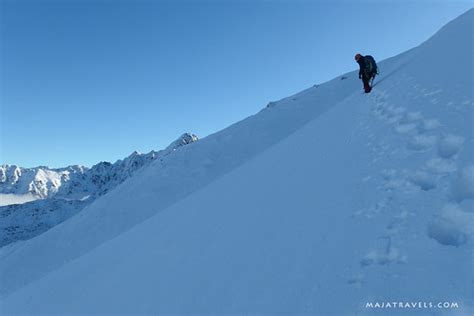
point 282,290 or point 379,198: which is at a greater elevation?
point 379,198

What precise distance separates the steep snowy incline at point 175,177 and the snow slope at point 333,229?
16.3 m

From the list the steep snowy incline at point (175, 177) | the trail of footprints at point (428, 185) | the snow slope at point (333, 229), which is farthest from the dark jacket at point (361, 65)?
the steep snowy incline at point (175, 177)

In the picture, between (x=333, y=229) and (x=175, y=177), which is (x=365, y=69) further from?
(x=175, y=177)

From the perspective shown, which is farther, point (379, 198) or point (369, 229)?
point (379, 198)

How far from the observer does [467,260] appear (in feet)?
15.7

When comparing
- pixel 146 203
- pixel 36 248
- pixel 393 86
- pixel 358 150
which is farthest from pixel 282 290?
pixel 36 248

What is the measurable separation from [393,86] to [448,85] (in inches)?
144

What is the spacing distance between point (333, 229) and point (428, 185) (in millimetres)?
1879

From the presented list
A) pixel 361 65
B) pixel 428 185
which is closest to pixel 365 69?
pixel 361 65

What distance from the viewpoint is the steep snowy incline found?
30.7 meters

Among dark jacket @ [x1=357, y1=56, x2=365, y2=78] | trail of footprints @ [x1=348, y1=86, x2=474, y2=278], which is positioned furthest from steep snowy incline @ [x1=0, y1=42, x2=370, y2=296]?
trail of footprints @ [x1=348, y1=86, x2=474, y2=278]

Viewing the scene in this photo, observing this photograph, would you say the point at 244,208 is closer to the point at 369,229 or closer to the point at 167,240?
the point at 167,240

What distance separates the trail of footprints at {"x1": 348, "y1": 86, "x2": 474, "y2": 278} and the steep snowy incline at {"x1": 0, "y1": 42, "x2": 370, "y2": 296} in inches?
826

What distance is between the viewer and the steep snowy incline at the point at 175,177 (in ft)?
101
